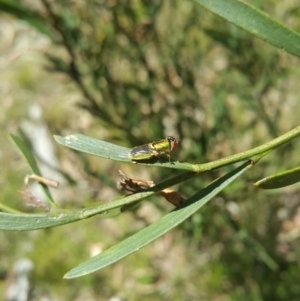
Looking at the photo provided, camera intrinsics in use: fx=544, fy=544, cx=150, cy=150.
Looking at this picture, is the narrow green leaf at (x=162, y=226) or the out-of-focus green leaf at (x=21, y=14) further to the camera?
the out-of-focus green leaf at (x=21, y=14)

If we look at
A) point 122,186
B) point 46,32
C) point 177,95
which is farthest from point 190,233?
point 122,186

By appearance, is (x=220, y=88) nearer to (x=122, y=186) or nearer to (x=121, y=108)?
(x=121, y=108)

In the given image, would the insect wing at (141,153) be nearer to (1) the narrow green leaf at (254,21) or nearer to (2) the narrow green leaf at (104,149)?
(2) the narrow green leaf at (104,149)

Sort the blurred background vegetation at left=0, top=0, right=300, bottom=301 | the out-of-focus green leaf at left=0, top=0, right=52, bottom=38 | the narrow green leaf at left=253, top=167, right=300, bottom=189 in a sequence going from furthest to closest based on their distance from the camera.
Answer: the blurred background vegetation at left=0, top=0, right=300, bottom=301 → the out-of-focus green leaf at left=0, top=0, right=52, bottom=38 → the narrow green leaf at left=253, top=167, right=300, bottom=189

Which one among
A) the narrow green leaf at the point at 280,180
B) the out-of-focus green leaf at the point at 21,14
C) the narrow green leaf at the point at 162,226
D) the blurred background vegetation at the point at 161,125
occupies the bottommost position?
the blurred background vegetation at the point at 161,125

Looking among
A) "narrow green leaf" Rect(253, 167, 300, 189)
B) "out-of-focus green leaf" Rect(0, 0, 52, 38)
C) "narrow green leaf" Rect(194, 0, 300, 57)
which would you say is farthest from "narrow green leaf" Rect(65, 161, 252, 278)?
"out-of-focus green leaf" Rect(0, 0, 52, 38)

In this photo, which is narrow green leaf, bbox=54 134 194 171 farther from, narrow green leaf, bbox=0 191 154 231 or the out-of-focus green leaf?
the out-of-focus green leaf

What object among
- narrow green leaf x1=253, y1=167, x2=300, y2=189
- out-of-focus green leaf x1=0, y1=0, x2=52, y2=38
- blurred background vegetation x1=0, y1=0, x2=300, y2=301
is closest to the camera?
narrow green leaf x1=253, y1=167, x2=300, y2=189

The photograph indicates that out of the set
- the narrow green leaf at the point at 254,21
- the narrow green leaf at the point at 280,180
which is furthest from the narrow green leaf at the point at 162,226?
the narrow green leaf at the point at 254,21
